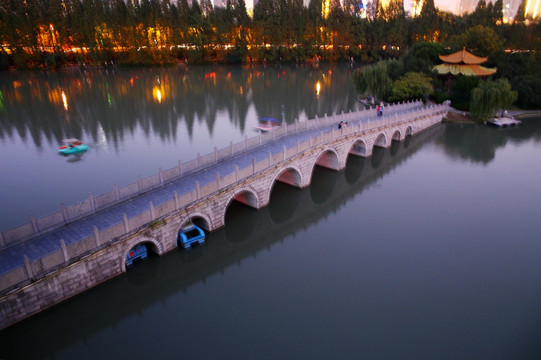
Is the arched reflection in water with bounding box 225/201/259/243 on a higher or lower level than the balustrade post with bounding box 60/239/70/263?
lower

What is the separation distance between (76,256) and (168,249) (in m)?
4.42

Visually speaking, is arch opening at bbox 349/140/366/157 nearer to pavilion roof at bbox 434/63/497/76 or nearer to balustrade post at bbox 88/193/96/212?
balustrade post at bbox 88/193/96/212

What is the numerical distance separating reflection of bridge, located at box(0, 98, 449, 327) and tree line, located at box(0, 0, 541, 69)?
59.5 metres

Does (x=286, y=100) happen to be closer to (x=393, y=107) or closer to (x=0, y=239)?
(x=393, y=107)

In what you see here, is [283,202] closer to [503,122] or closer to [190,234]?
[190,234]

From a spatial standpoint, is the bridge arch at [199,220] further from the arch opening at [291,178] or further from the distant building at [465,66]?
the distant building at [465,66]

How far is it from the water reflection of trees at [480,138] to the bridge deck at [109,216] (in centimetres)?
1931

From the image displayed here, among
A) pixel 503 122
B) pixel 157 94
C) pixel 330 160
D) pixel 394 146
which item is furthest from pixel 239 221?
pixel 157 94

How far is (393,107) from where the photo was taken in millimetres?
37062

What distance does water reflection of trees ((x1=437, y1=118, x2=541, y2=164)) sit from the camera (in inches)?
1332

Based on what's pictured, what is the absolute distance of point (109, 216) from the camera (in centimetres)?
1695

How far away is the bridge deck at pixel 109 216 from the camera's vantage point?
14.4 m

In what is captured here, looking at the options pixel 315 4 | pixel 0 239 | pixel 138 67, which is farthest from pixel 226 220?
pixel 315 4

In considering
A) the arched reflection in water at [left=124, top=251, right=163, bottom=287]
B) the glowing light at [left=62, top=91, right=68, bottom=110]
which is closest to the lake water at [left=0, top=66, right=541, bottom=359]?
the arched reflection in water at [left=124, top=251, right=163, bottom=287]
